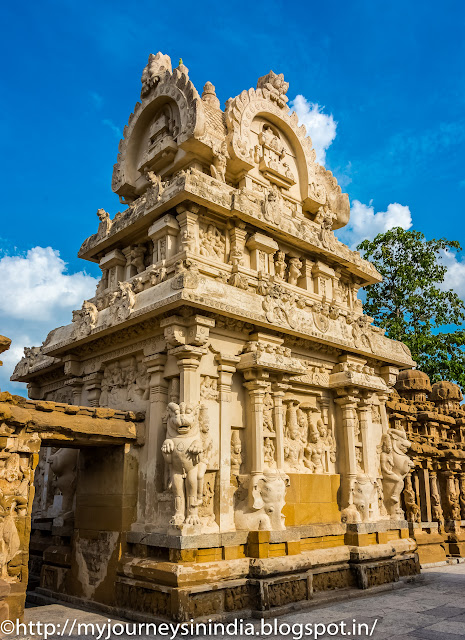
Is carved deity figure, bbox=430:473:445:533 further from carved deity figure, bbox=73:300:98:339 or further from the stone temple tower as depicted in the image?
carved deity figure, bbox=73:300:98:339

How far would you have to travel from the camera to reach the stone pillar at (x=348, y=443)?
11656mm

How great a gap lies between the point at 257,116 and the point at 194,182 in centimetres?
446

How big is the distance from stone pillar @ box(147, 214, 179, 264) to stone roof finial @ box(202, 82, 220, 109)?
4.16 metres

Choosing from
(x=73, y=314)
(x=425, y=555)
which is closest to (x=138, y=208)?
(x=73, y=314)

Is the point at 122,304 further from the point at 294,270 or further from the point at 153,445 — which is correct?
the point at 294,270

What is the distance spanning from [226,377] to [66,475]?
4097 mm

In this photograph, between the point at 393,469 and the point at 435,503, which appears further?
the point at 435,503

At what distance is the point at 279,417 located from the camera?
33.3 ft

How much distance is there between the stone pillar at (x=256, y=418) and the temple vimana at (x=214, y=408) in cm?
4

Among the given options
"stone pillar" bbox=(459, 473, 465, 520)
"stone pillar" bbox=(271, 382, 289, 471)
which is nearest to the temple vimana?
"stone pillar" bbox=(271, 382, 289, 471)

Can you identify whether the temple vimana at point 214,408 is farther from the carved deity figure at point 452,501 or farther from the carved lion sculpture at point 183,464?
the carved deity figure at point 452,501

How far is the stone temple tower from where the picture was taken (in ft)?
28.6

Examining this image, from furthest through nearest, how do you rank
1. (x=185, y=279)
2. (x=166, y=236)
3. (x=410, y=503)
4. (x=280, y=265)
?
(x=410, y=503) → (x=280, y=265) → (x=166, y=236) → (x=185, y=279)

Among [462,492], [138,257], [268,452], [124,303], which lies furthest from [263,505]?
[462,492]
